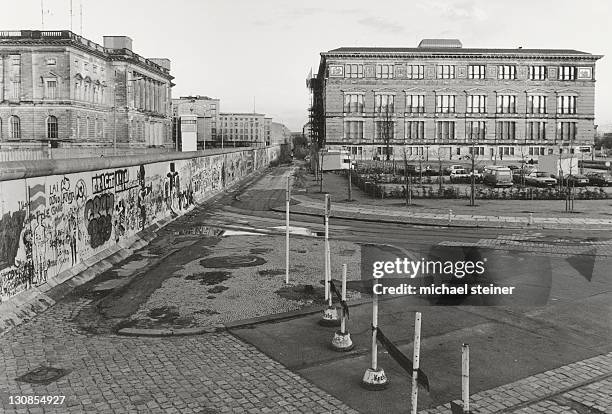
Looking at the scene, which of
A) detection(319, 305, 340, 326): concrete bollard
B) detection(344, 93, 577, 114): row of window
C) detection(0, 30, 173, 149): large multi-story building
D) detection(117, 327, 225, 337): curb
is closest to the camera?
detection(117, 327, 225, 337): curb

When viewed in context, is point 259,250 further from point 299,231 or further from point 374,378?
point 374,378

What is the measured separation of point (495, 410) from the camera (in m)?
8.27

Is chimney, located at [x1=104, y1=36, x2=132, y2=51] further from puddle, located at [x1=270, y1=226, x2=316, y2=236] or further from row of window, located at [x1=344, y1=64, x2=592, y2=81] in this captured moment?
puddle, located at [x1=270, y1=226, x2=316, y2=236]

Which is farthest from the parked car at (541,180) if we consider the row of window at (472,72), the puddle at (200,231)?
the row of window at (472,72)

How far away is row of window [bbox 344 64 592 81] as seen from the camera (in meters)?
108

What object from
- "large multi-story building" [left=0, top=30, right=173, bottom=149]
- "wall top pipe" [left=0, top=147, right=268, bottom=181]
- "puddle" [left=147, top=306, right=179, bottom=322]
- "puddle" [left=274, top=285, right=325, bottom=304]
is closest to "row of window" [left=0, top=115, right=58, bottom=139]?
"large multi-story building" [left=0, top=30, right=173, bottom=149]

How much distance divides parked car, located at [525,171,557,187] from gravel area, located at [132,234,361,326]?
1470 inches

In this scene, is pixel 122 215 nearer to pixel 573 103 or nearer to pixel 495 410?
pixel 495 410

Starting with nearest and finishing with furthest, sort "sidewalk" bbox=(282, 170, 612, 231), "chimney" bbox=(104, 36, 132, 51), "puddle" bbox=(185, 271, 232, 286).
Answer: "puddle" bbox=(185, 271, 232, 286), "sidewalk" bbox=(282, 170, 612, 231), "chimney" bbox=(104, 36, 132, 51)

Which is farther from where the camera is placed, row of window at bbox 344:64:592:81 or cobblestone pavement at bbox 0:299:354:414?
row of window at bbox 344:64:592:81

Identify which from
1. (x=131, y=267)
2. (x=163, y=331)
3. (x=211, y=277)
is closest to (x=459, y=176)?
(x=131, y=267)

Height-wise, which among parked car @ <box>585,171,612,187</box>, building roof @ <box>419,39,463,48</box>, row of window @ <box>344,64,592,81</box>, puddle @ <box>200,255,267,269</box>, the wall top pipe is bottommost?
puddle @ <box>200,255,267,269</box>

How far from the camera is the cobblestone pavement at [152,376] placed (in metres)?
8.24

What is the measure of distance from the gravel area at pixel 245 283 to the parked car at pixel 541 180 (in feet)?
122
